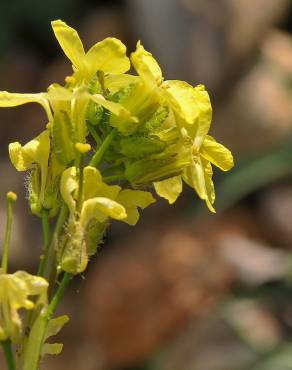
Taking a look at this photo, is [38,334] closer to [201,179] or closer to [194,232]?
[201,179]

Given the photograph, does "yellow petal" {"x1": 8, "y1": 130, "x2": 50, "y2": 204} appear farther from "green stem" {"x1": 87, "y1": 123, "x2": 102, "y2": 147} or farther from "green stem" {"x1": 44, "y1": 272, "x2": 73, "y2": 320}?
"green stem" {"x1": 44, "y1": 272, "x2": 73, "y2": 320}

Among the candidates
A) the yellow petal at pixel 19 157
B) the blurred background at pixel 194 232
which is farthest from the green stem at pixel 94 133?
the blurred background at pixel 194 232

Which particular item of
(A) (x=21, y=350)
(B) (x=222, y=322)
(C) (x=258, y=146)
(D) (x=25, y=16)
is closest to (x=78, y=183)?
(A) (x=21, y=350)

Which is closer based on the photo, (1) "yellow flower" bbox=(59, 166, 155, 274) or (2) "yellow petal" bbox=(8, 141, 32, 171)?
(1) "yellow flower" bbox=(59, 166, 155, 274)

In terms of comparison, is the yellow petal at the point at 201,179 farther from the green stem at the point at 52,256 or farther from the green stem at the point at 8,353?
the green stem at the point at 8,353

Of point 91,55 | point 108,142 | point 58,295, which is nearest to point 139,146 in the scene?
point 108,142

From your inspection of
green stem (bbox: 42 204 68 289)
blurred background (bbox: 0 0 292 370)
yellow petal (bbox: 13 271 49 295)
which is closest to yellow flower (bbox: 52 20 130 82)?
green stem (bbox: 42 204 68 289)

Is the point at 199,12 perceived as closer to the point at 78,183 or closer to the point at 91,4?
the point at 91,4
